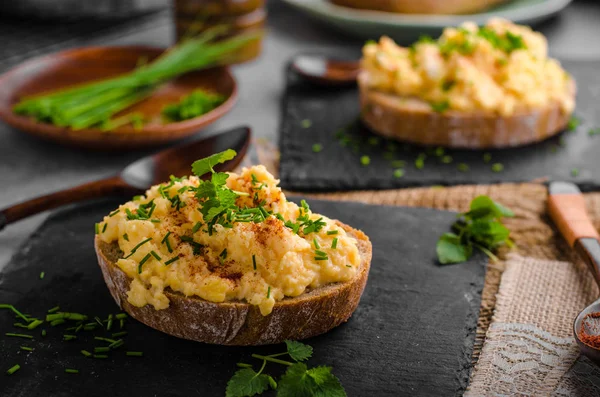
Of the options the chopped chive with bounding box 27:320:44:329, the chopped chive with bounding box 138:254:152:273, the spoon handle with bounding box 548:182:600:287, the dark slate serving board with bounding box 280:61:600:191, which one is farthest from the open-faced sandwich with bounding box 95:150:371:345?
the dark slate serving board with bounding box 280:61:600:191

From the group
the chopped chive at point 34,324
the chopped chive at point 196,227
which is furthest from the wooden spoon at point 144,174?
the chopped chive at point 196,227

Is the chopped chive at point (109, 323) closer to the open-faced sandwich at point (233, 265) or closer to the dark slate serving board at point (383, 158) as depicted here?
the open-faced sandwich at point (233, 265)

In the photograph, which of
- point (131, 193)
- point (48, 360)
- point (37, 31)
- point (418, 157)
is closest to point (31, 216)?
point (131, 193)

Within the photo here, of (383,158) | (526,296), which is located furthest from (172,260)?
(383,158)

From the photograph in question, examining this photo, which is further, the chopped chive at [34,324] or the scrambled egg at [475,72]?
the scrambled egg at [475,72]

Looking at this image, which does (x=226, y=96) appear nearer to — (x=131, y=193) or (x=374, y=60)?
(x=374, y=60)

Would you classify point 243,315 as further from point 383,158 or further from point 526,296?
point 383,158
